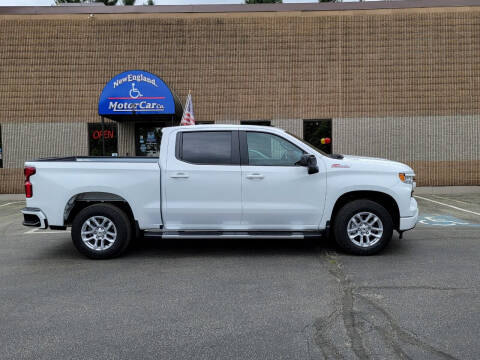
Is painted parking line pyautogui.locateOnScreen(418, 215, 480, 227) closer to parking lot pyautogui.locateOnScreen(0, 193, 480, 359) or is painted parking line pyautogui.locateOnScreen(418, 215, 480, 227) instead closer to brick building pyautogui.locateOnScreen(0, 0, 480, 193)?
parking lot pyautogui.locateOnScreen(0, 193, 480, 359)

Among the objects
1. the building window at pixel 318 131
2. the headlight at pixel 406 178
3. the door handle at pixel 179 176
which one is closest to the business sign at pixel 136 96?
the building window at pixel 318 131

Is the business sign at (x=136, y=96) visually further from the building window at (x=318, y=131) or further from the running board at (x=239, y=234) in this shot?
the running board at (x=239, y=234)

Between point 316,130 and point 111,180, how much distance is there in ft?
35.6

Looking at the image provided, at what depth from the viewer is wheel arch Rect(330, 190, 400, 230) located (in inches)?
244

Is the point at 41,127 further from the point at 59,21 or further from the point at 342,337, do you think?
the point at 342,337

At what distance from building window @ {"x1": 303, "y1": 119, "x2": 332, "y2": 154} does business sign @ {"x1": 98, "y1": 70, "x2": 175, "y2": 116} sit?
213 inches

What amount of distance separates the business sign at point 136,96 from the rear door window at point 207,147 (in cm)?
680

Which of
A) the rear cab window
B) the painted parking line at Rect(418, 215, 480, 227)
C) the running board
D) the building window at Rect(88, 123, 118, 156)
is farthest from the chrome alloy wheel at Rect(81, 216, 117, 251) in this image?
the building window at Rect(88, 123, 118, 156)

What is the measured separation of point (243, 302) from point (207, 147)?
2.66 metres

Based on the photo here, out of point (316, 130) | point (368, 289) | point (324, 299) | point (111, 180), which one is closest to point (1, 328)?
point (111, 180)

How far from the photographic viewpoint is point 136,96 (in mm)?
12742

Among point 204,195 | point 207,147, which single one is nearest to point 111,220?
point 204,195

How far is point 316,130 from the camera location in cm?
1560

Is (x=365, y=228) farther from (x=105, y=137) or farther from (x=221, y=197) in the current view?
(x=105, y=137)
